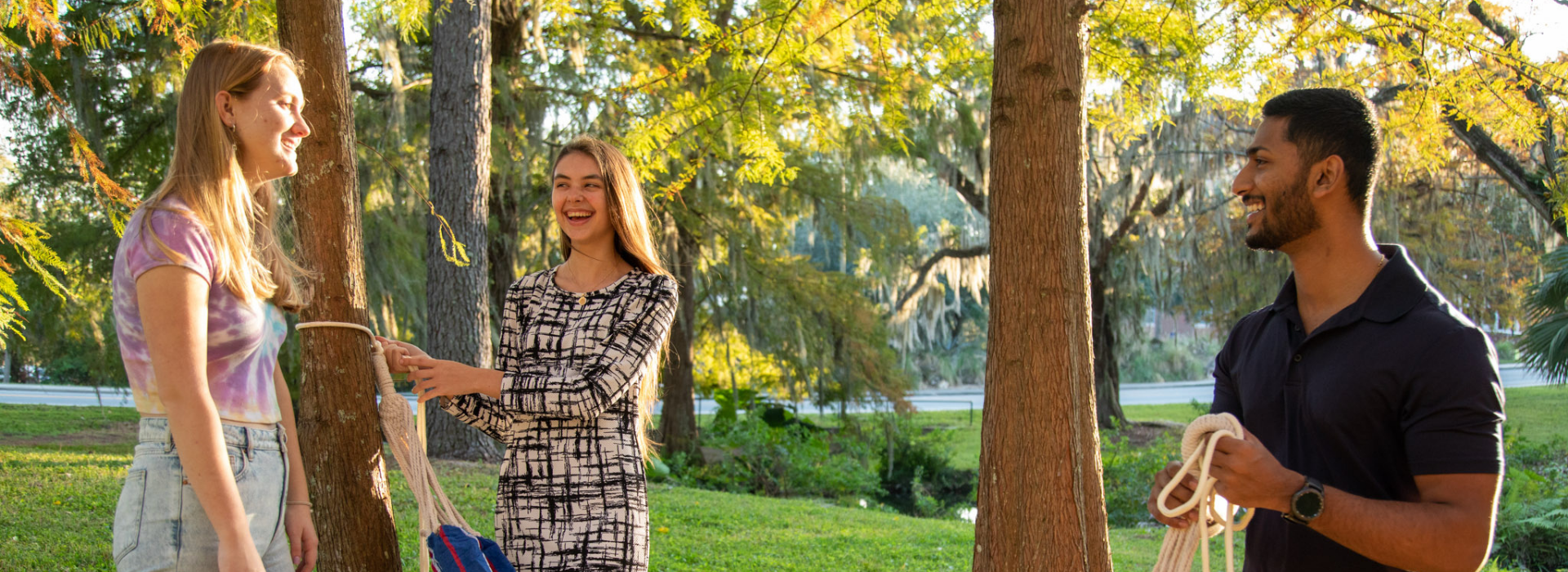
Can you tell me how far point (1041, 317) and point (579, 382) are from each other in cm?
130

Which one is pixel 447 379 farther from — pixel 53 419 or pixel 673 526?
pixel 53 419

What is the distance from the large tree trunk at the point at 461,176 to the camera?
25.4 feet

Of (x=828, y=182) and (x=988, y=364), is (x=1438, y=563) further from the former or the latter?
(x=828, y=182)

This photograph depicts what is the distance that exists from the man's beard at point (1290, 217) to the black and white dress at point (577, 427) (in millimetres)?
1318

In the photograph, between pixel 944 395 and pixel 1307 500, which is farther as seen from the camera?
pixel 944 395

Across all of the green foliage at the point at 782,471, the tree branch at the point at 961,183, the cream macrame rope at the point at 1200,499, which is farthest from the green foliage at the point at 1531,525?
the tree branch at the point at 961,183

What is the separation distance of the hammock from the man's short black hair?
170 cm

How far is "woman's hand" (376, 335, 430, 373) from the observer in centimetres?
224

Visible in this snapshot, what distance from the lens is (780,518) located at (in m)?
7.53

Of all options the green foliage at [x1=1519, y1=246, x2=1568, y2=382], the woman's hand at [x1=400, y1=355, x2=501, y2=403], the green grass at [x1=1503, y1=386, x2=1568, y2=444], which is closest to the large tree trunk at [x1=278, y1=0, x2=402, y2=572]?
the woman's hand at [x1=400, y1=355, x2=501, y2=403]

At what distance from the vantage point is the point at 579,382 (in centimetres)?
220

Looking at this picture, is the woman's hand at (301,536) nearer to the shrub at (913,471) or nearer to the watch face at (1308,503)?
the watch face at (1308,503)

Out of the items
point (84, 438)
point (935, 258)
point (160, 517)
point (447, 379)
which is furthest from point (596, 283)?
point (935, 258)

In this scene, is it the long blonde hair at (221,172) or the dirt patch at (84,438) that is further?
the dirt patch at (84,438)
